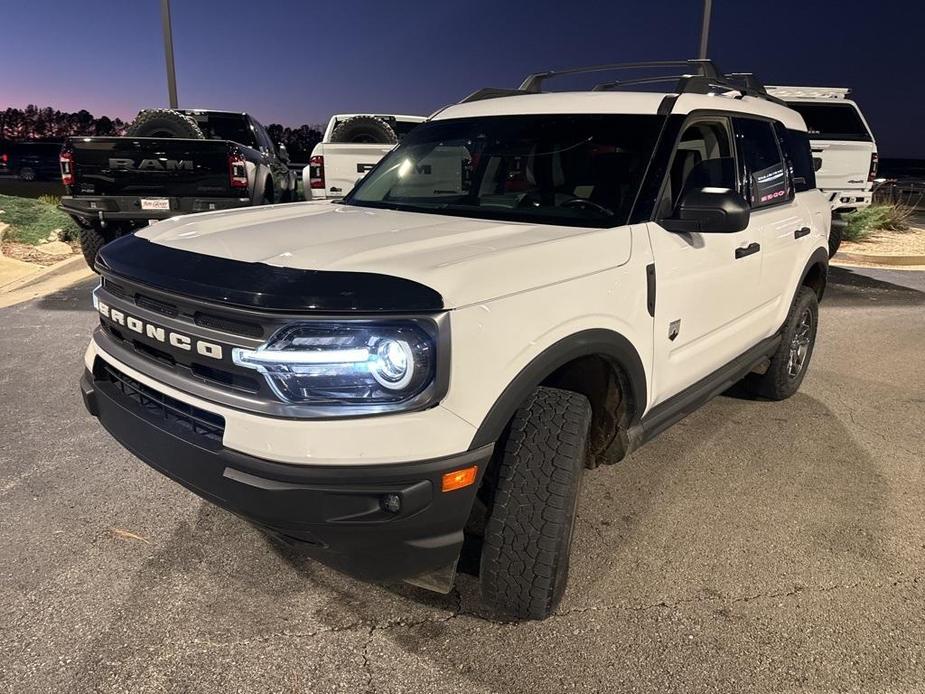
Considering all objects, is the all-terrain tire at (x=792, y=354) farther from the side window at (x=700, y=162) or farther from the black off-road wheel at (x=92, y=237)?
the black off-road wheel at (x=92, y=237)

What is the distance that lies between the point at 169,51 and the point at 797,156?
Answer: 11575mm

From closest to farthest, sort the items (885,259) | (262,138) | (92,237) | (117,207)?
(117,207) → (92,237) → (885,259) → (262,138)

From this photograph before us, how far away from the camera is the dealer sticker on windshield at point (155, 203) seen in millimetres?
7496

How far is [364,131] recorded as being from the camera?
1147cm

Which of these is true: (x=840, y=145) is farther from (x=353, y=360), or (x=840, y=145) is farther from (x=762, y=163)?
(x=353, y=360)

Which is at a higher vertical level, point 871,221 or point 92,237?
point 92,237

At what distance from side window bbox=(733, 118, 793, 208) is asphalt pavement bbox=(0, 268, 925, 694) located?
1.39 meters

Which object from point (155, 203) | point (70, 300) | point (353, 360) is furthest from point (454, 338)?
point (70, 300)

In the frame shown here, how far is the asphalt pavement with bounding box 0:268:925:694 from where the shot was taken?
7.32 ft

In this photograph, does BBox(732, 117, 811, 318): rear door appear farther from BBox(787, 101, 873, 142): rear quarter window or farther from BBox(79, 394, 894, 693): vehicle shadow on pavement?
BBox(787, 101, 873, 142): rear quarter window

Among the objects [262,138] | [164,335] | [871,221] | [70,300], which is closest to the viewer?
[164,335]

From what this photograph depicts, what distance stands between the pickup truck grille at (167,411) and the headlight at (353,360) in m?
0.33

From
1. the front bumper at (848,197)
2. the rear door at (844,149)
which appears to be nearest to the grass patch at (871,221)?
the front bumper at (848,197)

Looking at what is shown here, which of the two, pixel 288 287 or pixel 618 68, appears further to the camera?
pixel 618 68
